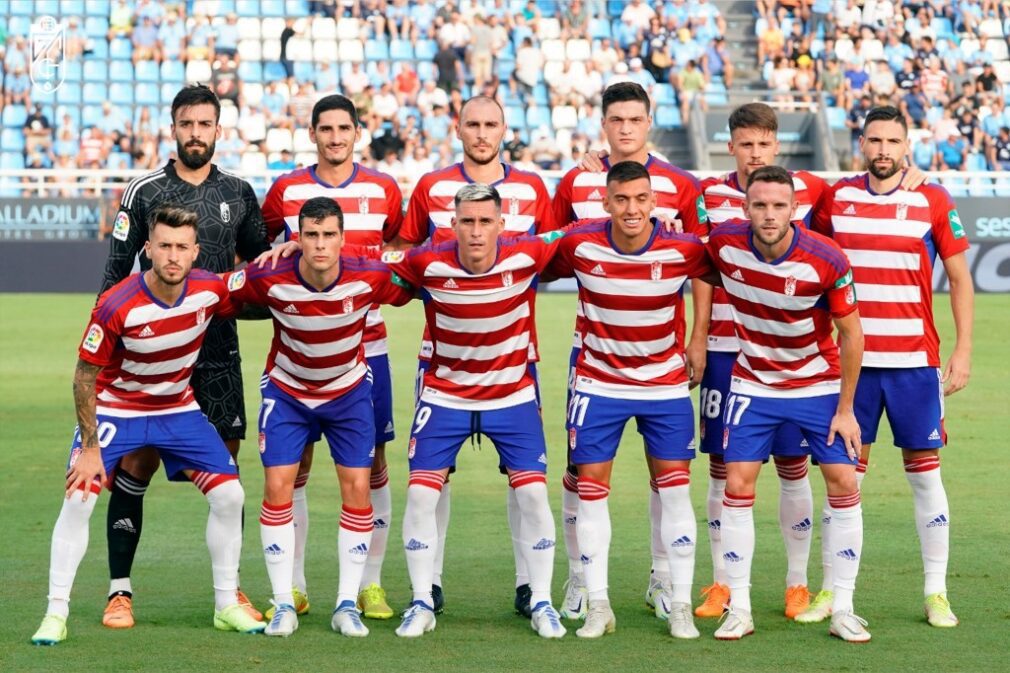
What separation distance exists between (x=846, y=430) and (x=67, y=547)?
3524 mm

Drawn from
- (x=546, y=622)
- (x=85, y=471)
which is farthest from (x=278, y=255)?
(x=546, y=622)

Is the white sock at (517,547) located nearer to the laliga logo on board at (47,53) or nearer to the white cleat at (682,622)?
the white cleat at (682,622)

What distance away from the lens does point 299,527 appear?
24.3ft

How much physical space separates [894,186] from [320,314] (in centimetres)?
278

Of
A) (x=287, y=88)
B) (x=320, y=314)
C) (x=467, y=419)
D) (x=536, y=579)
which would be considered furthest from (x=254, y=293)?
(x=287, y=88)

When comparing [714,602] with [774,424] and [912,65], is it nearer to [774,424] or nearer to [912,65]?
[774,424]

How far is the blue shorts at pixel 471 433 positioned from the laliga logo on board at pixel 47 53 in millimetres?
21437

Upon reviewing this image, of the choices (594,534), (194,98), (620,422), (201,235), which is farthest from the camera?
(201,235)

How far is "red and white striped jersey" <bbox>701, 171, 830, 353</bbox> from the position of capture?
7.36 metres

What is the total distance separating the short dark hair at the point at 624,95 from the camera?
23.9 ft

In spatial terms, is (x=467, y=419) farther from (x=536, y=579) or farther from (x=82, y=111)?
(x=82, y=111)

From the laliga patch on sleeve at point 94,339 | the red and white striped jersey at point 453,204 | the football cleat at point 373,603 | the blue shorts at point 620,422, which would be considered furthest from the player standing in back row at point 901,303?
the laliga patch on sleeve at point 94,339

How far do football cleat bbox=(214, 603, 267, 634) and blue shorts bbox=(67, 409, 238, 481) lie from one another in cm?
63

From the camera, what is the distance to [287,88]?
26.1m
